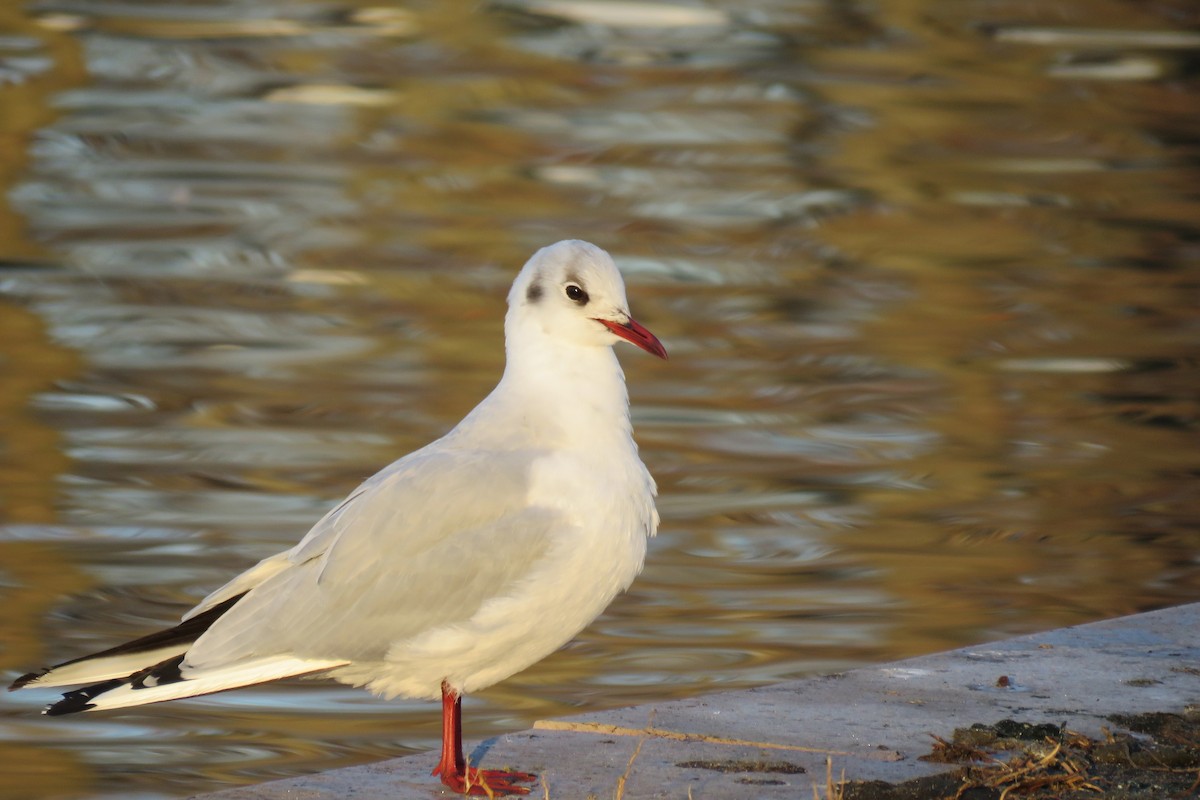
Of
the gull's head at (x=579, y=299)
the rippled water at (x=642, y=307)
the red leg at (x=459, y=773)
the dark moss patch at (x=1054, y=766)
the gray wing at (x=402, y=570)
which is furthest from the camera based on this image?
the rippled water at (x=642, y=307)

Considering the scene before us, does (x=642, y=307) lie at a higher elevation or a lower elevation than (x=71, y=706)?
lower

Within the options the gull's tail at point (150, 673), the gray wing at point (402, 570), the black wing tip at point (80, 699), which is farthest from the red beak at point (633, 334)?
the black wing tip at point (80, 699)

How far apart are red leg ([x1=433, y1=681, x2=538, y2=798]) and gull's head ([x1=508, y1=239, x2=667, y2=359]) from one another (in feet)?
3.25

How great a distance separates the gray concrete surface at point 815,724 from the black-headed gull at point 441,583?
0.67 feet

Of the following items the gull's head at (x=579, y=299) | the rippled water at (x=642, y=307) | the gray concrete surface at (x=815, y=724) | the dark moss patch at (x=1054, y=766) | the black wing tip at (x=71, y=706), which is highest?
the gull's head at (x=579, y=299)

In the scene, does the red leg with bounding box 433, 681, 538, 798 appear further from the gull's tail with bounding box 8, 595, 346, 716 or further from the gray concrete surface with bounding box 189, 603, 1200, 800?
the gull's tail with bounding box 8, 595, 346, 716

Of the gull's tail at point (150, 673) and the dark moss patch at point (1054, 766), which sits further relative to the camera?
the gull's tail at point (150, 673)

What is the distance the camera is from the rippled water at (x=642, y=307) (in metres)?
7.97

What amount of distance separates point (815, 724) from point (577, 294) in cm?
128

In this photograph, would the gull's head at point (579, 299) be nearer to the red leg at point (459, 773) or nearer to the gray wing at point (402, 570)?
the gray wing at point (402, 570)

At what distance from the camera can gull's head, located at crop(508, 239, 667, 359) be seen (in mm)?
5582

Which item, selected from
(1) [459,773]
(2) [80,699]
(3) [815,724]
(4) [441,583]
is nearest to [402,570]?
(4) [441,583]

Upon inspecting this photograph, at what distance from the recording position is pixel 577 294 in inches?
220

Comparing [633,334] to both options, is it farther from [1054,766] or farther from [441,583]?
[1054,766]
